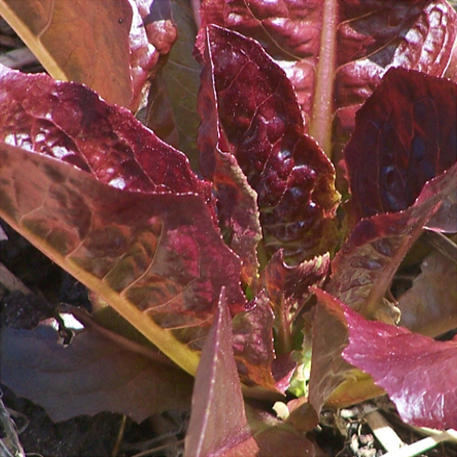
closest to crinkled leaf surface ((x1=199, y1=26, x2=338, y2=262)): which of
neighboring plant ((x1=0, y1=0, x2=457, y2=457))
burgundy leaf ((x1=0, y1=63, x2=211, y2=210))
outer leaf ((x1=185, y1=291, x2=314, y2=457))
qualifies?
neighboring plant ((x1=0, y1=0, x2=457, y2=457))

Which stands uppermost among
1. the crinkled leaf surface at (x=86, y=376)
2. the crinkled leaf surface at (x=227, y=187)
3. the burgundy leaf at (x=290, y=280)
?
the crinkled leaf surface at (x=227, y=187)

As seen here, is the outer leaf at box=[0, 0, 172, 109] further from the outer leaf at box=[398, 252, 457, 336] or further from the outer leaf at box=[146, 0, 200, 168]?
the outer leaf at box=[398, 252, 457, 336]

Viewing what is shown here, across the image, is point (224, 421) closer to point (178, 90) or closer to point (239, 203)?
point (239, 203)

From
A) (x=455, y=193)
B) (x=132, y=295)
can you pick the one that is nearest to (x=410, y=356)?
(x=455, y=193)

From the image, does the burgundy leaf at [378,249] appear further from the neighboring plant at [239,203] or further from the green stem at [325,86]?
the green stem at [325,86]

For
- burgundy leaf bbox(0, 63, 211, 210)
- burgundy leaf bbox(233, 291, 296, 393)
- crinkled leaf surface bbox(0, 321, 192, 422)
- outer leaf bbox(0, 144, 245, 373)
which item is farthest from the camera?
crinkled leaf surface bbox(0, 321, 192, 422)

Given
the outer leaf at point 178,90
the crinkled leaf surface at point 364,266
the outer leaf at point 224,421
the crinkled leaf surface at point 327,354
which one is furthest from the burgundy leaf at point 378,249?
the outer leaf at point 178,90

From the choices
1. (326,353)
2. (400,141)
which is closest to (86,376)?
(326,353)

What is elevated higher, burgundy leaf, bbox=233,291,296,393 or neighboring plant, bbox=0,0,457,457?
neighboring plant, bbox=0,0,457,457
